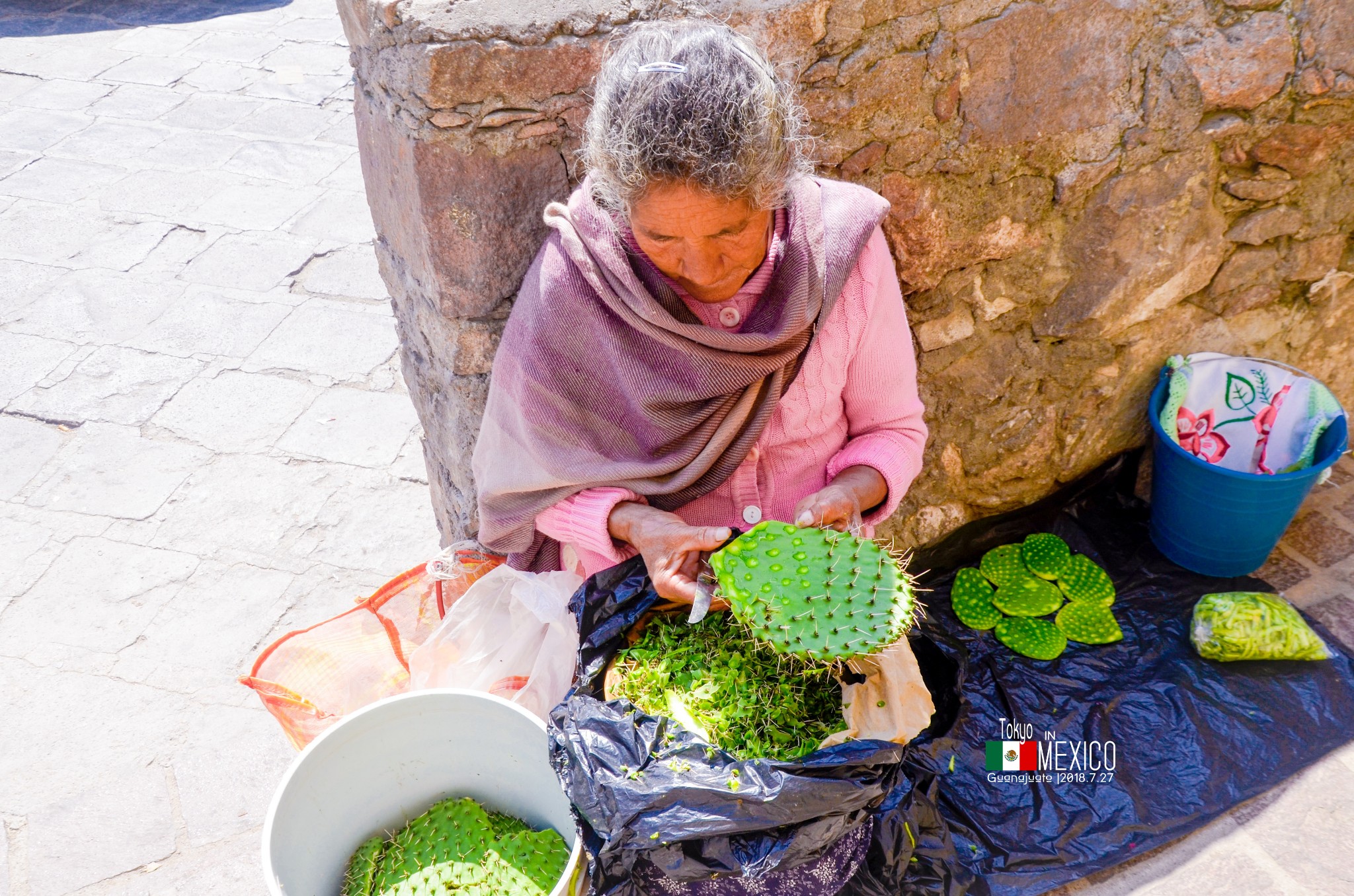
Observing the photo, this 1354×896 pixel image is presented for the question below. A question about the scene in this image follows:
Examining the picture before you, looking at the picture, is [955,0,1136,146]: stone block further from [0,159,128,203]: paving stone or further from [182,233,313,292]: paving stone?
[0,159,128,203]: paving stone

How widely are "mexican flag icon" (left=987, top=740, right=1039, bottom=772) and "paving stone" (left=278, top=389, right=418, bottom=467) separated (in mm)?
2268

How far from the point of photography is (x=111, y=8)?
7.27 meters

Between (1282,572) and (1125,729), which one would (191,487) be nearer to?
(1125,729)

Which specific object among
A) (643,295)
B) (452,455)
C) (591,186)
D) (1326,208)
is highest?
(591,186)

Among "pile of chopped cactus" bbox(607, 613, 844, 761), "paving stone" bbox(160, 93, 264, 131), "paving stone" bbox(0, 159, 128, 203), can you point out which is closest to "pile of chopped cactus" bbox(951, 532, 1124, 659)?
"pile of chopped cactus" bbox(607, 613, 844, 761)

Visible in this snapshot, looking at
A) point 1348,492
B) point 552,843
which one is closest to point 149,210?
point 552,843

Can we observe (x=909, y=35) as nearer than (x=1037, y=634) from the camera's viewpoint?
Yes

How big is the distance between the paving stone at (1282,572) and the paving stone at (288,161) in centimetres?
471

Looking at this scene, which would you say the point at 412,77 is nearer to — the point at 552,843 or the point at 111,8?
the point at 552,843

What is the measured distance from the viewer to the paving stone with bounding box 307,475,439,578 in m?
3.21

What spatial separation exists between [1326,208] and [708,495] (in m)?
2.09

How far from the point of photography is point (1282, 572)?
9.89 feet

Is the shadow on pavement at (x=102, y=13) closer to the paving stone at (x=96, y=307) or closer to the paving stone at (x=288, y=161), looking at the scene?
the paving stone at (x=288, y=161)

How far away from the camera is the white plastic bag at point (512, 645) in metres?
2.14
